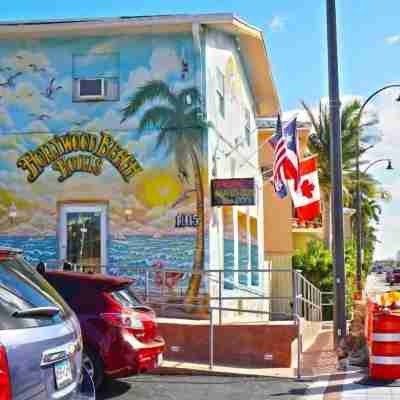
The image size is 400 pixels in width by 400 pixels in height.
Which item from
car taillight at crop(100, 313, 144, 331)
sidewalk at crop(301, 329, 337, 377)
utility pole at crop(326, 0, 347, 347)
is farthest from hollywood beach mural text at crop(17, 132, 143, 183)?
car taillight at crop(100, 313, 144, 331)

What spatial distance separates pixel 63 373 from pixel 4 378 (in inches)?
31.0

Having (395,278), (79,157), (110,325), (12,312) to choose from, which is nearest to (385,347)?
(110,325)

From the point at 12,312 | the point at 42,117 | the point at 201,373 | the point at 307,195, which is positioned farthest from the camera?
the point at 42,117

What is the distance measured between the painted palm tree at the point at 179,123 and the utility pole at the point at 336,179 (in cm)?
419

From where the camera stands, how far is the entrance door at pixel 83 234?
17.3m

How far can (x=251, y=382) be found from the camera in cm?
1062

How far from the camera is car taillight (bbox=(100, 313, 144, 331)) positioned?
891 cm

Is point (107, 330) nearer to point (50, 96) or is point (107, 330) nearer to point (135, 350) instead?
point (135, 350)

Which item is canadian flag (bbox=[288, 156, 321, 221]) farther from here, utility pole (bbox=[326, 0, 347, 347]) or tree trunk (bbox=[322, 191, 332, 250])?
A: tree trunk (bbox=[322, 191, 332, 250])

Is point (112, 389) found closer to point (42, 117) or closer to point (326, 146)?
point (42, 117)

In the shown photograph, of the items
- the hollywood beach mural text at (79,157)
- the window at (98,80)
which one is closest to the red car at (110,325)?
the hollywood beach mural text at (79,157)

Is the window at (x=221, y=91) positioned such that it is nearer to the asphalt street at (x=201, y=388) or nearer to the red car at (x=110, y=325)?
the asphalt street at (x=201, y=388)

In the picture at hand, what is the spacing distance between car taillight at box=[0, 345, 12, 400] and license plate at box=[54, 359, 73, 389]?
2.02 feet

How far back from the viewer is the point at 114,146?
17.3m
